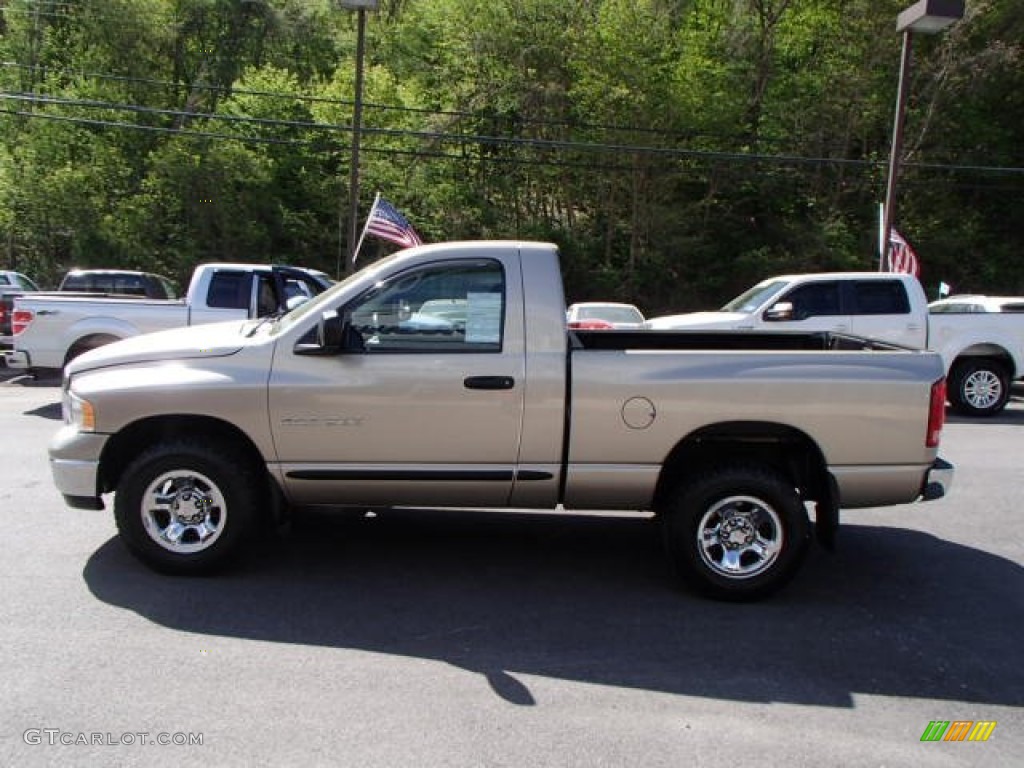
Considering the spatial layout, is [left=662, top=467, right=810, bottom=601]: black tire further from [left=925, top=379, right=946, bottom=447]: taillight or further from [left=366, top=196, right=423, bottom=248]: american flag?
[left=366, top=196, right=423, bottom=248]: american flag

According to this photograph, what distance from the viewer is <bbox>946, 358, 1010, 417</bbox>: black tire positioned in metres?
12.3

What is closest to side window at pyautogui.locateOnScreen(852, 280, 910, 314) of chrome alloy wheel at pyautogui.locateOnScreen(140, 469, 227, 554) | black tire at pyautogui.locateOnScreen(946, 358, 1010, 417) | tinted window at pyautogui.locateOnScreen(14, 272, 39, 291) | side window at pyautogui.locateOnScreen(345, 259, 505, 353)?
black tire at pyautogui.locateOnScreen(946, 358, 1010, 417)

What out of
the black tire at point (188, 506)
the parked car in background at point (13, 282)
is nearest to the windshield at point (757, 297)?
the black tire at point (188, 506)

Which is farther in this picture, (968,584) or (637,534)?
(637,534)

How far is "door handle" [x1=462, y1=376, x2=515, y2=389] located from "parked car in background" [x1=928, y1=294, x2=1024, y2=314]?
35.4ft

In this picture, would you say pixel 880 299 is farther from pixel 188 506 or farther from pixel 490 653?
pixel 188 506

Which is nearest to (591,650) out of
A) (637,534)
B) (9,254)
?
(637,534)

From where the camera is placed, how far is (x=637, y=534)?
5.93 meters

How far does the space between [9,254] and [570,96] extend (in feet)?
68.3

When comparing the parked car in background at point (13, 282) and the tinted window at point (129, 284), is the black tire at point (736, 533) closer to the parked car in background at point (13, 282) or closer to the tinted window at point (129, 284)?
the tinted window at point (129, 284)

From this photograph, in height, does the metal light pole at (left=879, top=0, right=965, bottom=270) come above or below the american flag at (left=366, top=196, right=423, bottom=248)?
above

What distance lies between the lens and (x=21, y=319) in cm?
1105

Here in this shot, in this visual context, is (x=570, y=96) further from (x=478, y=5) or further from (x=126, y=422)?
(x=126, y=422)

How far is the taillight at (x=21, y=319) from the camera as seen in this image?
11.0 metres
